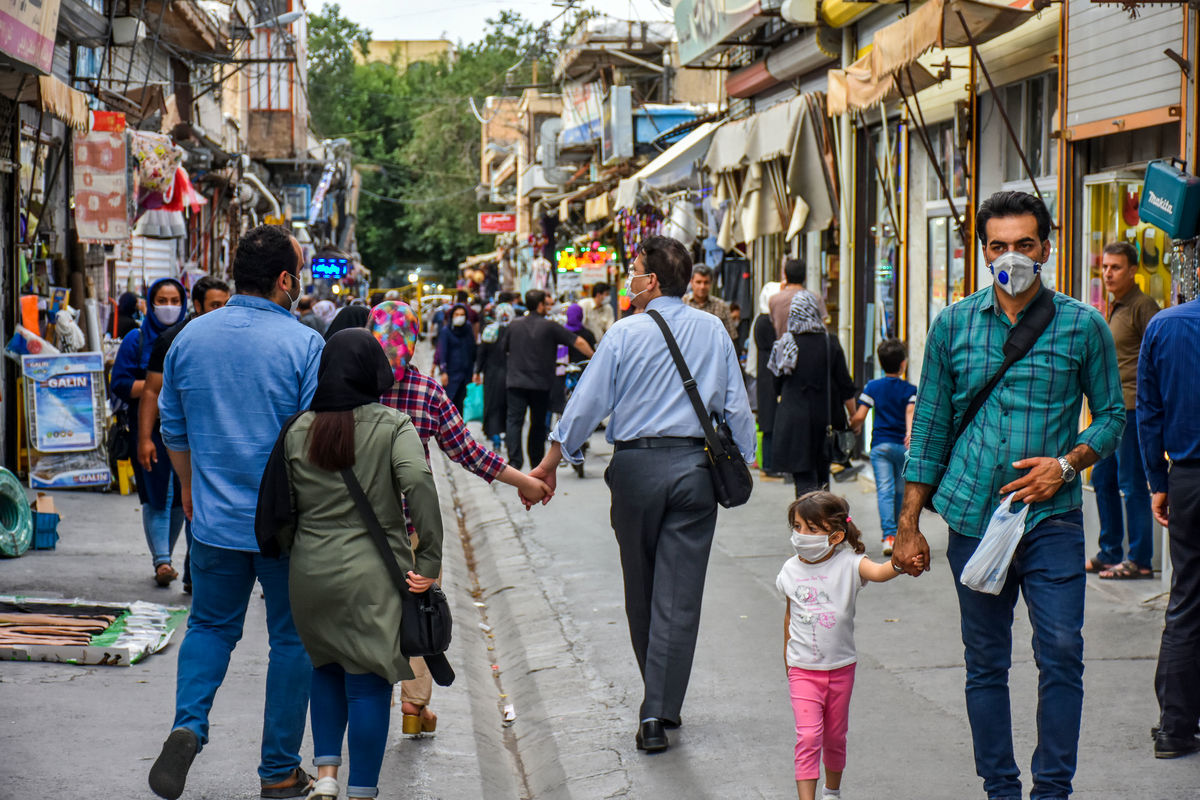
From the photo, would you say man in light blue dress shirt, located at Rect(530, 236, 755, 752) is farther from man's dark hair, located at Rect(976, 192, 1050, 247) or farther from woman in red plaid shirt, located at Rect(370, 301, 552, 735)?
man's dark hair, located at Rect(976, 192, 1050, 247)

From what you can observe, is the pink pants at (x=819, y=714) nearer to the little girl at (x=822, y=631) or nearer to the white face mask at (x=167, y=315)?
the little girl at (x=822, y=631)

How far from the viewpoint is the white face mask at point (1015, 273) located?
435cm

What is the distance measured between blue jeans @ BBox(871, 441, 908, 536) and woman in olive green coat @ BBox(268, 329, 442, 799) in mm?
5702

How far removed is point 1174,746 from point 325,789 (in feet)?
9.88

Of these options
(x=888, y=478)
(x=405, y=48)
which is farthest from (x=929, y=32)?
(x=405, y=48)

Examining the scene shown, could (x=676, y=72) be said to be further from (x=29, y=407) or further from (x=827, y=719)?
(x=827, y=719)

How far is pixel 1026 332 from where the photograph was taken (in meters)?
4.37

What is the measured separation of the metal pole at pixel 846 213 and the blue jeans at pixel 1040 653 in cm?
1061

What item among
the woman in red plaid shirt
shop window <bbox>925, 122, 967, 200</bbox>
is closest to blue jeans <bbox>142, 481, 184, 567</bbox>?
the woman in red plaid shirt

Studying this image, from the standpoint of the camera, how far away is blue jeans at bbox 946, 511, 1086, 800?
4328mm

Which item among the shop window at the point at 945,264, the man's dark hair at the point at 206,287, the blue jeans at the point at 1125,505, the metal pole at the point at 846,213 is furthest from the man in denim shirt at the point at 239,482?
the metal pole at the point at 846,213

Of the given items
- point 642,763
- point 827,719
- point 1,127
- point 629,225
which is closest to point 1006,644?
point 827,719

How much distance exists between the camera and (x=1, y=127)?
1323 cm

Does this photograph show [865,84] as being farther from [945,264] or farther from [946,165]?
[945,264]
